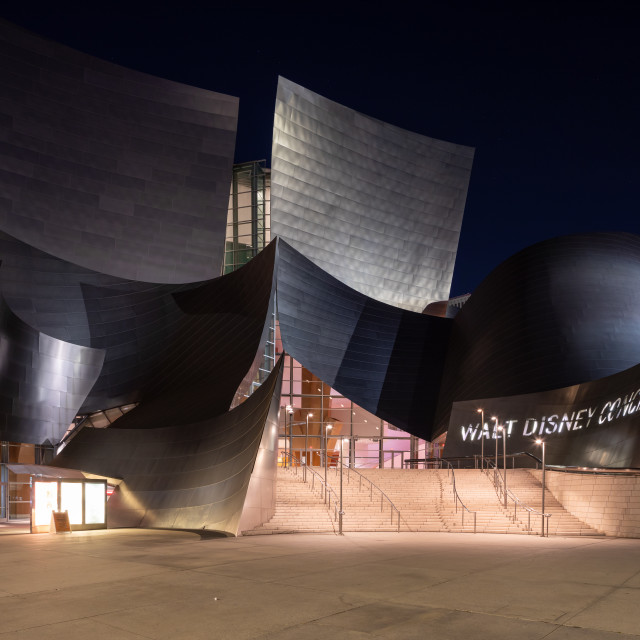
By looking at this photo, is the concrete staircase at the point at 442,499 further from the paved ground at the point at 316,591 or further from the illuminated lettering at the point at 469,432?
the paved ground at the point at 316,591

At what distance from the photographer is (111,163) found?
3441 centimetres

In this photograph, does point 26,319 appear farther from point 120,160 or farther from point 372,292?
point 372,292

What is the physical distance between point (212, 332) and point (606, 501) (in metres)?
17.3

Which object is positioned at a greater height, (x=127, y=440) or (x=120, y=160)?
(x=120, y=160)

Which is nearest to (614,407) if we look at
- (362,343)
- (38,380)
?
(362,343)

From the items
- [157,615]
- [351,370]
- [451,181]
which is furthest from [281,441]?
[157,615]

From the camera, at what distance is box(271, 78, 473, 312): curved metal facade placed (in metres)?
42.6

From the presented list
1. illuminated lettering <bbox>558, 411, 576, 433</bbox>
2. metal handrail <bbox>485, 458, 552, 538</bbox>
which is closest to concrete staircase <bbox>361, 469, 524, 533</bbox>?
metal handrail <bbox>485, 458, 552, 538</bbox>

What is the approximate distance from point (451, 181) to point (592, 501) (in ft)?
115

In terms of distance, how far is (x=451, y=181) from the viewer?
167 feet

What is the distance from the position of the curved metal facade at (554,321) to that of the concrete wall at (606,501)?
27.8ft

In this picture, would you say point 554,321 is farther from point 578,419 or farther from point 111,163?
point 111,163

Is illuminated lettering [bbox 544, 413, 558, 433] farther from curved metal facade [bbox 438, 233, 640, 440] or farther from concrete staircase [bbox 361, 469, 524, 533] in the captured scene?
concrete staircase [bbox 361, 469, 524, 533]

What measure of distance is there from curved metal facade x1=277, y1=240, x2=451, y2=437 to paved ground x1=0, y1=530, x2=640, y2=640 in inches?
730
